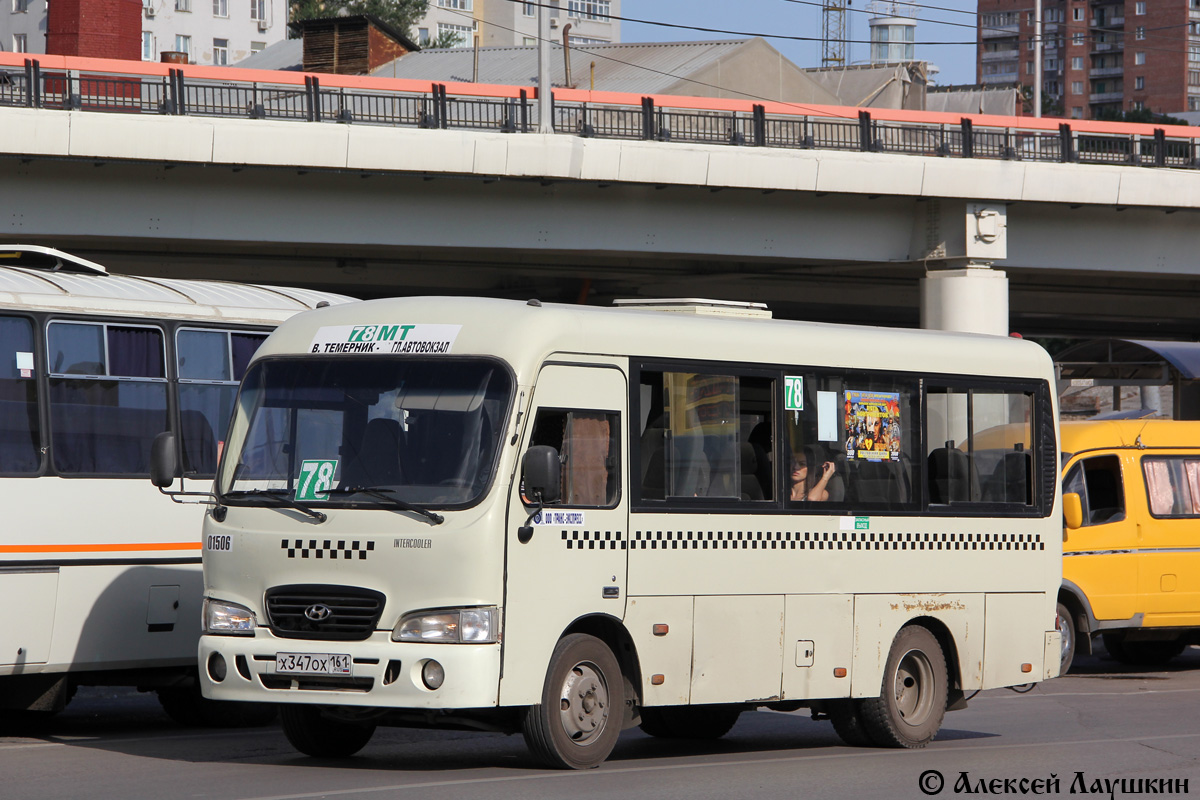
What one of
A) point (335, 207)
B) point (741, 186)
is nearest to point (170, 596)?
point (335, 207)

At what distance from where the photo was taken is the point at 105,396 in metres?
11.3

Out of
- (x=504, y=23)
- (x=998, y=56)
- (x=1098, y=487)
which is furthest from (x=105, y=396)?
(x=998, y=56)

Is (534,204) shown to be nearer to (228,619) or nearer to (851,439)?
(851,439)

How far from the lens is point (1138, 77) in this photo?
479 ft

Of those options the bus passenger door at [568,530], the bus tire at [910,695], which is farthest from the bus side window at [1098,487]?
the bus passenger door at [568,530]

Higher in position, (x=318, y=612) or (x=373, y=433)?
(x=373, y=433)

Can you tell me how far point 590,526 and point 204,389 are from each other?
13.0 feet

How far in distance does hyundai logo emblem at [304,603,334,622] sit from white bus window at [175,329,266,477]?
316cm

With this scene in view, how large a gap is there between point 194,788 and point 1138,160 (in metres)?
24.7

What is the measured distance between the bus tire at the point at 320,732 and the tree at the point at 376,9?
292 feet

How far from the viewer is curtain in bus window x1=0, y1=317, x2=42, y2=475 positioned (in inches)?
421

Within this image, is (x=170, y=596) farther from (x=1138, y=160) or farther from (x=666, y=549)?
(x=1138, y=160)

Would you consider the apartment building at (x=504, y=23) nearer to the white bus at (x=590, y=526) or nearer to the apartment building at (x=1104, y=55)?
the apartment building at (x=1104, y=55)

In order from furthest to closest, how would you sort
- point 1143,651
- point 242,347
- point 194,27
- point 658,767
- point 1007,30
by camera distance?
point 1007,30
point 194,27
point 1143,651
point 242,347
point 658,767
